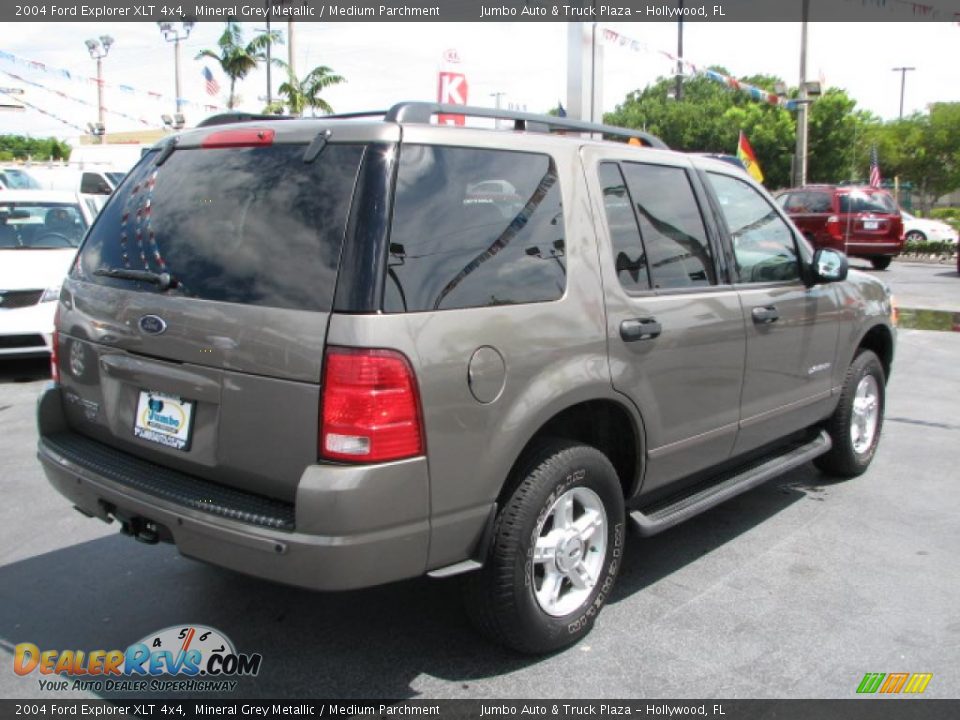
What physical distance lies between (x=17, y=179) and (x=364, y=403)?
907 inches

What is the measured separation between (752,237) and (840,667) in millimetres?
2159

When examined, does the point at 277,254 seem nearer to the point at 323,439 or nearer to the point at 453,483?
the point at 323,439

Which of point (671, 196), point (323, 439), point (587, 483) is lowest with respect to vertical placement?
point (587, 483)

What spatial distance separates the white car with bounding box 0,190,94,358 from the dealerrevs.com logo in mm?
4301

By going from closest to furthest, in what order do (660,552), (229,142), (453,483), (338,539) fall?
(338,539) → (453,483) → (229,142) → (660,552)

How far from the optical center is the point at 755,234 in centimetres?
453

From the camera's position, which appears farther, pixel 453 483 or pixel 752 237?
pixel 752 237

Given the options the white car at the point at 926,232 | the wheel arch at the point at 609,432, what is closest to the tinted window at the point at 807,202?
the white car at the point at 926,232

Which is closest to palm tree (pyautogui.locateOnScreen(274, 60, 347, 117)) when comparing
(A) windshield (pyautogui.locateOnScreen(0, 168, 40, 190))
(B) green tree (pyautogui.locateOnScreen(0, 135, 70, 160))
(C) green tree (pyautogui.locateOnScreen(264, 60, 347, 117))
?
(C) green tree (pyautogui.locateOnScreen(264, 60, 347, 117))

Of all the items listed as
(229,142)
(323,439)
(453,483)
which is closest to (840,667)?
(453,483)

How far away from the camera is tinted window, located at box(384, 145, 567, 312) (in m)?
2.80

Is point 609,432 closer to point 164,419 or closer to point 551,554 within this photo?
point 551,554

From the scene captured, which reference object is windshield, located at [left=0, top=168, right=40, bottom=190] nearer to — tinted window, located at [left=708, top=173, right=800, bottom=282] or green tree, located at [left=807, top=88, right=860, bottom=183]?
tinted window, located at [left=708, top=173, right=800, bottom=282]

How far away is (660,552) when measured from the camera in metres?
4.37
